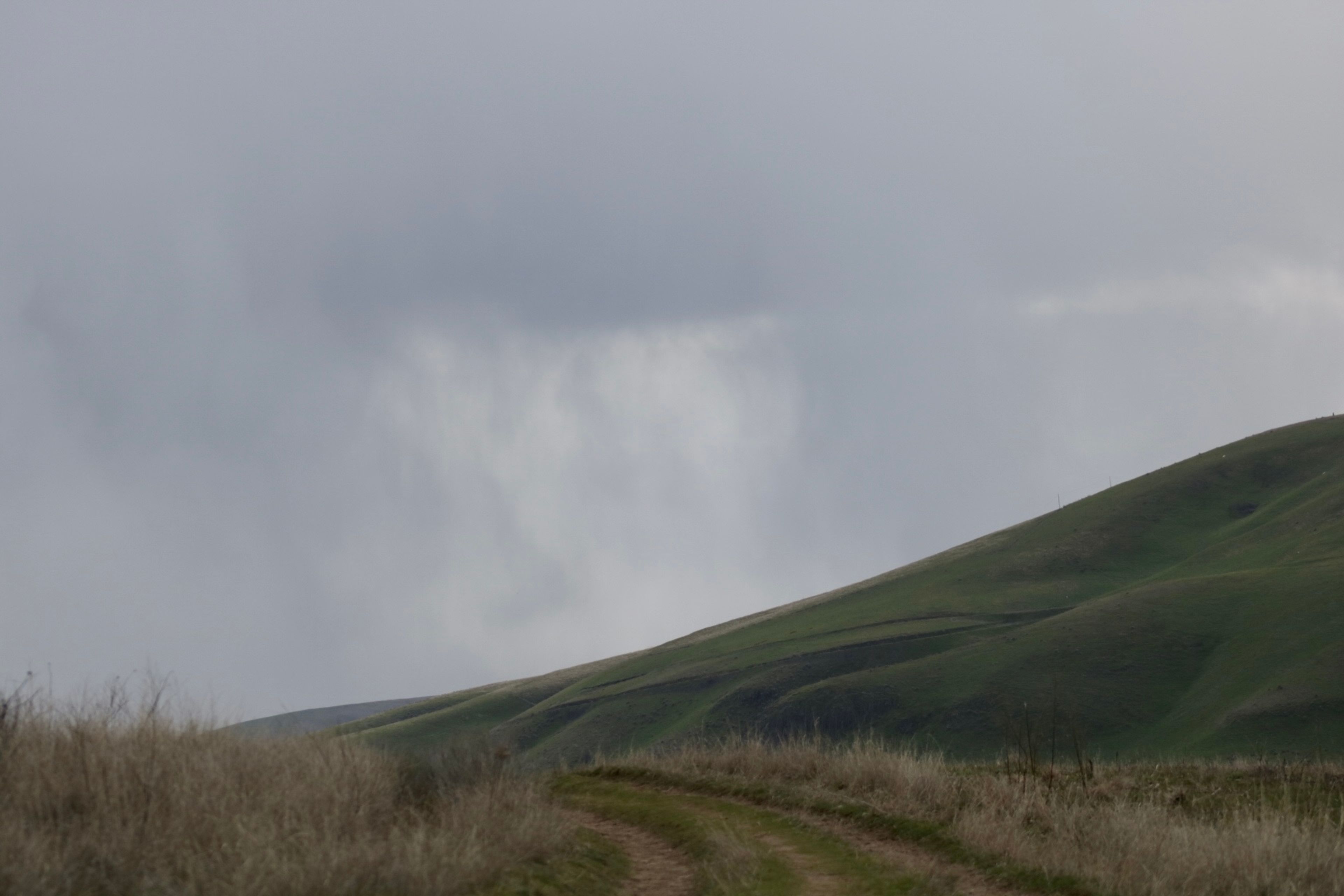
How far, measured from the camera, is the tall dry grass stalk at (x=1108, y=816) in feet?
42.6

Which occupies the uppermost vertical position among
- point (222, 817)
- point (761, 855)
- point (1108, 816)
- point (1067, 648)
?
point (222, 817)

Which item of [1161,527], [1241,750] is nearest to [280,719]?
[1241,750]

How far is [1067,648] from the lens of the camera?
3548 inches

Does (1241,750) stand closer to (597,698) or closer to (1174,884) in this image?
(1174,884)

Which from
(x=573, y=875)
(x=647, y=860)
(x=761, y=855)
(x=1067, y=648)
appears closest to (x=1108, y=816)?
(x=761, y=855)

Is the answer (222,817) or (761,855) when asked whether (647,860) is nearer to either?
(761,855)

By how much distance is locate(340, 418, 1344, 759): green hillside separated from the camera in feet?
257

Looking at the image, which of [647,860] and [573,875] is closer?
[573,875]

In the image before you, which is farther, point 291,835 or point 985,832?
point 985,832

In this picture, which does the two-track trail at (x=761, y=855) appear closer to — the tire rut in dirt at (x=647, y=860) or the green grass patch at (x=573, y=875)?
the tire rut in dirt at (x=647, y=860)

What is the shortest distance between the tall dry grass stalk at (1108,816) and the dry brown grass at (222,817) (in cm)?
655

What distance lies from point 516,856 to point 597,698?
11604 centimetres

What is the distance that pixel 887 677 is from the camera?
96.5 metres

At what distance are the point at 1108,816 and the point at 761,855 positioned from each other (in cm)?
546
